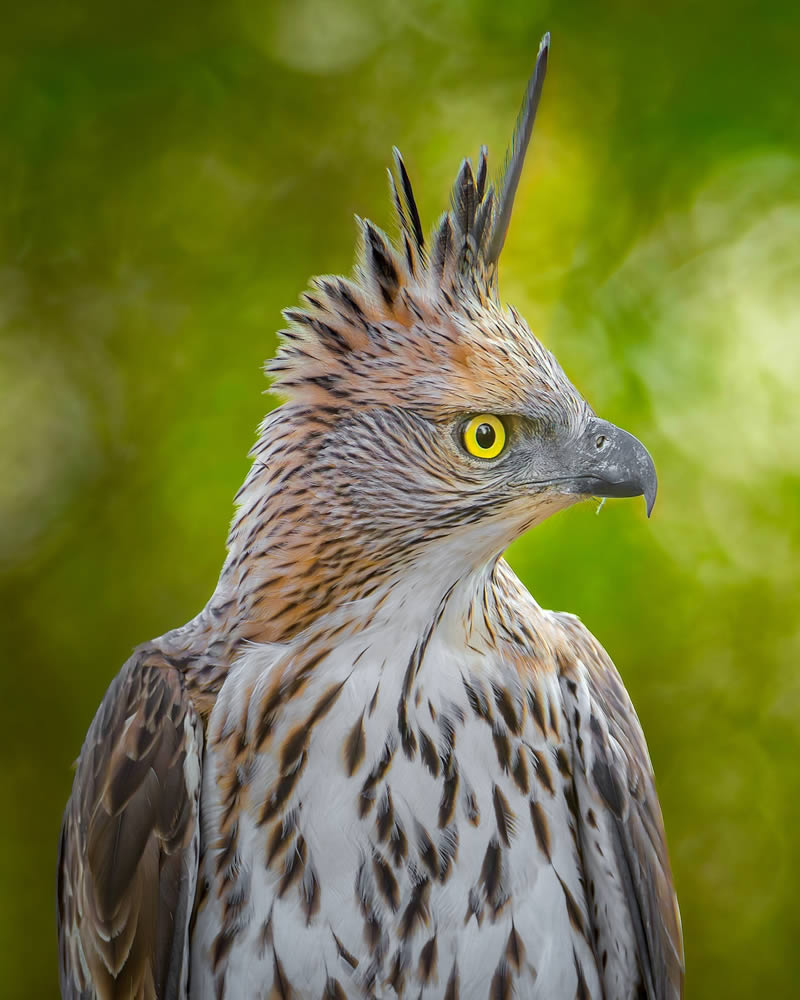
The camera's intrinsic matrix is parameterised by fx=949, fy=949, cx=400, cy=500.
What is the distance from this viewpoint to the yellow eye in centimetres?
106

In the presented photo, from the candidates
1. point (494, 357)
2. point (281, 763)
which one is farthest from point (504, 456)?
point (281, 763)

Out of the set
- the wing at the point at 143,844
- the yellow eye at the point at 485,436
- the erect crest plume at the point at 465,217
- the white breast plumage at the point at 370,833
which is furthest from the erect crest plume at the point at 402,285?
the wing at the point at 143,844

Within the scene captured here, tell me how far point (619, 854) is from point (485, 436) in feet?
1.93

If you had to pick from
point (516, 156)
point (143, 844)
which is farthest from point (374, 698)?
point (516, 156)

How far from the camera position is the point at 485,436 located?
1.07m

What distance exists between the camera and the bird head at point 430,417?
41.7 inches

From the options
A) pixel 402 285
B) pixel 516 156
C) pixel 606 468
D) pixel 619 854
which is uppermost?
pixel 516 156

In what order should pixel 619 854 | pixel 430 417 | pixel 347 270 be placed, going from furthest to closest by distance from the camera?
pixel 347 270 < pixel 619 854 < pixel 430 417

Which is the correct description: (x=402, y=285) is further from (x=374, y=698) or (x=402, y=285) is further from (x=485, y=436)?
(x=374, y=698)

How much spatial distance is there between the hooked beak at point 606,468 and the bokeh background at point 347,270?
2.30 ft

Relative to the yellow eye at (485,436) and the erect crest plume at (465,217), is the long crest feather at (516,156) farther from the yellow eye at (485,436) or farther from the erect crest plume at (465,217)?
the yellow eye at (485,436)

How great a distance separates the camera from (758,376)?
1.91 m

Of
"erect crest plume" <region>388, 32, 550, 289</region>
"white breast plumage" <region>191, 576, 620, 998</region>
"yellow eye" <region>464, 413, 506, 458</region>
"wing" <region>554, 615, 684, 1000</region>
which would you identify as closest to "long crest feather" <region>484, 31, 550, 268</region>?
"erect crest plume" <region>388, 32, 550, 289</region>

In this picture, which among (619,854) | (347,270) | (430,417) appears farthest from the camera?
(347,270)
